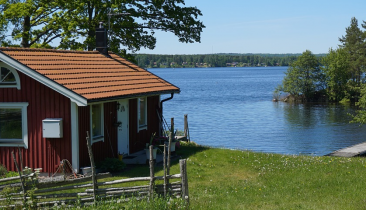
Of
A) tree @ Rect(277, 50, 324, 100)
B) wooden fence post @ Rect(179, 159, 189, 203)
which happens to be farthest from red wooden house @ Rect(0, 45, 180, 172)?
tree @ Rect(277, 50, 324, 100)

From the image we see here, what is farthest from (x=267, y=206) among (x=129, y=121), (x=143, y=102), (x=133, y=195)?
(x=143, y=102)

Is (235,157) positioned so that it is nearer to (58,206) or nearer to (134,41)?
(58,206)

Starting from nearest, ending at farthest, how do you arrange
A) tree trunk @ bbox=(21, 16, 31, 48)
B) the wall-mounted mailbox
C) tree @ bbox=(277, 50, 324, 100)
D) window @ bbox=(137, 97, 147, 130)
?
the wall-mounted mailbox → window @ bbox=(137, 97, 147, 130) → tree trunk @ bbox=(21, 16, 31, 48) → tree @ bbox=(277, 50, 324, 100)

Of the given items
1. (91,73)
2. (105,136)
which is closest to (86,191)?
(105,136)

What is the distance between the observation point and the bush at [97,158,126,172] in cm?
1728

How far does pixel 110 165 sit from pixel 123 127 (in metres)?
3.09

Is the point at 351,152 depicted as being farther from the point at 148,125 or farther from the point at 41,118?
the point at 41,118

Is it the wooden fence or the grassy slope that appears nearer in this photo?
the wooden fence

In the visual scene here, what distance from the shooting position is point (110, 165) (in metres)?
17.3

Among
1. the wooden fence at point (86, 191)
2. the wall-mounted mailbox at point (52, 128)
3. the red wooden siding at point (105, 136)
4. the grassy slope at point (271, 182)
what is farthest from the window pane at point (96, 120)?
the wooden fence at point (86, 191)

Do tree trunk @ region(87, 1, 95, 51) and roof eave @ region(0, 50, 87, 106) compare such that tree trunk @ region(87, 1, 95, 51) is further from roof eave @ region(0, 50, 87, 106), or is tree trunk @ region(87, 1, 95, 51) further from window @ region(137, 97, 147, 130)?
roof eave @ region(0, 50, 87, 106)

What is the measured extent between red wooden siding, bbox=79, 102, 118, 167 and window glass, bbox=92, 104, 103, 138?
317mm

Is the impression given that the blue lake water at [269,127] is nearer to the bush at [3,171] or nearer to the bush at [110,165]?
the bush at [110,165]

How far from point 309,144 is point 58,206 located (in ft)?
102
